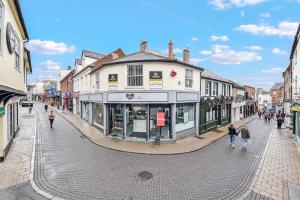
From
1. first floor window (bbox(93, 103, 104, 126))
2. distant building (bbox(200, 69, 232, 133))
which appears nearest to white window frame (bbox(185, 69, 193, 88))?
distant building (bbox(200, 69, 232, 133))

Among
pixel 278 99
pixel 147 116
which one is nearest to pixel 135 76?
pixel 147 116

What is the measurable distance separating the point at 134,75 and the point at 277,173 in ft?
33.6

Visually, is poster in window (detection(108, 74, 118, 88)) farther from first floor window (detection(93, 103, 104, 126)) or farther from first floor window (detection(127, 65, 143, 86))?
first floor window (detection(93, 103, 104, 126))

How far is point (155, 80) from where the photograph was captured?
14148 millimetres

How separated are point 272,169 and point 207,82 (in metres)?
11.4

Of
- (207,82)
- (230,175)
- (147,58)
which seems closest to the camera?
(230,175)

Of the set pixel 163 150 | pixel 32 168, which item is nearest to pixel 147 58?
pixel 163 150

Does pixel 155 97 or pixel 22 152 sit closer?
pixel 22 152

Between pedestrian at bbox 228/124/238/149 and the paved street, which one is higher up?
pedestrian at bbox 228/124/238/149

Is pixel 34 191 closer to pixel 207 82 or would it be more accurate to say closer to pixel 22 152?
pixel 22 152

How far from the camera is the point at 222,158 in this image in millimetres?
11234

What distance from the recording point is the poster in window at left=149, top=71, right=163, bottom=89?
1413 centimetres

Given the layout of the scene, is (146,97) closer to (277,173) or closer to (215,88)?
(277,173)

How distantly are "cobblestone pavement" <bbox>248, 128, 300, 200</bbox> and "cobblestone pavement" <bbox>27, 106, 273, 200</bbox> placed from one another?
1.61ft
